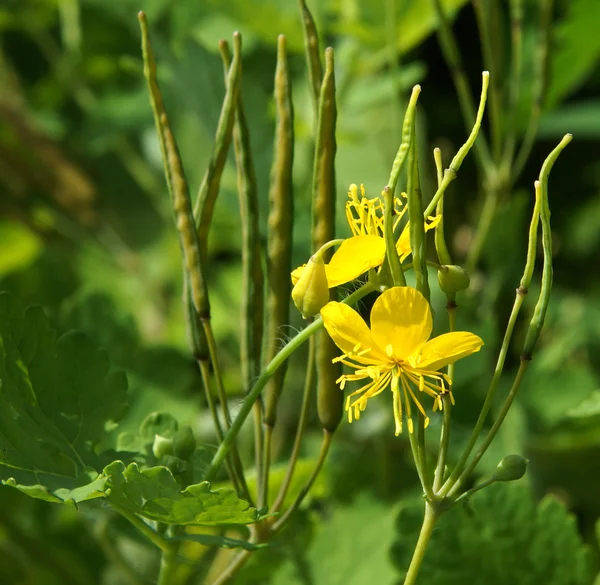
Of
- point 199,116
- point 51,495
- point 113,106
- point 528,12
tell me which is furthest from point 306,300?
point 528,12

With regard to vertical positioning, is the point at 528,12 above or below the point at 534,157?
above

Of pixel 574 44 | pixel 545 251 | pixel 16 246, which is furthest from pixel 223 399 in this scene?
pixel 16 246

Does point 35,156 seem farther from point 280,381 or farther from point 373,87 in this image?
point 280,381

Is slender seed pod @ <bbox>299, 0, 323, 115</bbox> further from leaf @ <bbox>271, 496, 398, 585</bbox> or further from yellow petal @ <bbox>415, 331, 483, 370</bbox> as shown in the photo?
leaf @ <bbox>271, 496, 398, 585</bbox>

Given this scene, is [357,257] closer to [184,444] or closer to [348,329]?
[348,329]

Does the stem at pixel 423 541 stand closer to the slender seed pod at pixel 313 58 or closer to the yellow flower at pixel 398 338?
the yellow flower at pixel 398 338
